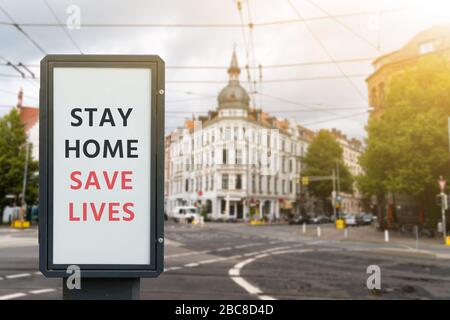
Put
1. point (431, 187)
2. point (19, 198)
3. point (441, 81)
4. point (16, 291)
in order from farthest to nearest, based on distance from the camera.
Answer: point (19, 198)
point (431, 187)
point (441, 81)
point (16, 291)

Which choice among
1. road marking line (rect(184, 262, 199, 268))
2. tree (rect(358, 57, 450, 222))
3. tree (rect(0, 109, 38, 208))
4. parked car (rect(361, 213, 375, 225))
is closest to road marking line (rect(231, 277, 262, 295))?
road marking line (rect(184, 262, 199, 268))

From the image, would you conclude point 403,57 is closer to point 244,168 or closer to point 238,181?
point 244,168

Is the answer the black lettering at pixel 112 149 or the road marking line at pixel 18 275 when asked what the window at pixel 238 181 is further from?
the black lettering at pixel 112 149

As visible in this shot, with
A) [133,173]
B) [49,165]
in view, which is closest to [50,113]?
[49,165]

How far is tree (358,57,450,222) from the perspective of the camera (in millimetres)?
30250

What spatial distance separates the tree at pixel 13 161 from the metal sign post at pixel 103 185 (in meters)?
46.2

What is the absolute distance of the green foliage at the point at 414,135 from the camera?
99.1ft

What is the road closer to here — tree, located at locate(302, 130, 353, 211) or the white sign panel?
the white sign panel

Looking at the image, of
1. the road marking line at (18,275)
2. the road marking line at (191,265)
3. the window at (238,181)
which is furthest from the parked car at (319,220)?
the road marking line at (18,275)

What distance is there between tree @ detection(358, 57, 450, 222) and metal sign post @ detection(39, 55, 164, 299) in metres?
31.4

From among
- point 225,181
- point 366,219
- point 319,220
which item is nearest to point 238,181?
point 225,181
